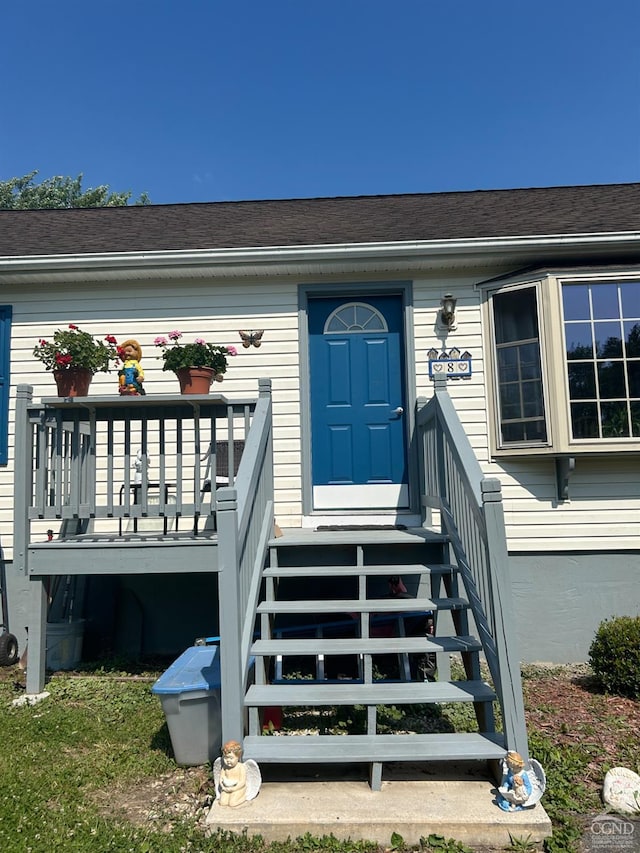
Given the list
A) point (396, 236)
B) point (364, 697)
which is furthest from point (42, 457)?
point (396, 236)

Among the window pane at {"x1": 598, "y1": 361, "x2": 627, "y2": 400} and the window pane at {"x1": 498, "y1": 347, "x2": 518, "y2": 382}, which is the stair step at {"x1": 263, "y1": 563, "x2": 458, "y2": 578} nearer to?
the window pane at {"x1": 498, "y1": 347, "x2": 518, "y2": 382}

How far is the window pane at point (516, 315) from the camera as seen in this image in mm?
5020

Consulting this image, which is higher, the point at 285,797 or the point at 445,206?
the point at 445,206

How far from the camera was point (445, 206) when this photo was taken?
6.68m

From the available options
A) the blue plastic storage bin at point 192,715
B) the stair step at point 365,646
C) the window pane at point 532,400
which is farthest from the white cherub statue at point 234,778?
the window pane at point 532,400

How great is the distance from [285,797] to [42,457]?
9.10 ft

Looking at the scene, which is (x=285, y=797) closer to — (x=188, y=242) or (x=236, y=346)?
(x=236, y=346)

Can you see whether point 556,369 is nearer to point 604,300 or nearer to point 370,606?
point 604,300

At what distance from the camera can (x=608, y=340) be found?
16.0 ft

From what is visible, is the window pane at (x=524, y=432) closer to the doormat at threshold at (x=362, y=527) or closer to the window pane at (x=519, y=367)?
the window pane at (x=519, y=367)

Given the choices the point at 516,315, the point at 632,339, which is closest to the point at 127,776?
the point at 516,315

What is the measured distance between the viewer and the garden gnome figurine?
4395mm

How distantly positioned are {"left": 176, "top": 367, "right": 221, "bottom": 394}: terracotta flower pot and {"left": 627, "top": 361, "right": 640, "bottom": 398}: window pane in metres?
3.44

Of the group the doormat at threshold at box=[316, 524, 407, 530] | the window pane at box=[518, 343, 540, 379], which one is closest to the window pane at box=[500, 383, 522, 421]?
the window pane at box=[518, 343, 540, 379]
